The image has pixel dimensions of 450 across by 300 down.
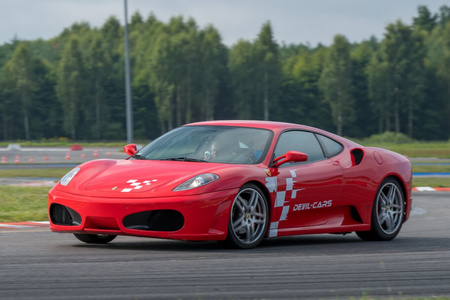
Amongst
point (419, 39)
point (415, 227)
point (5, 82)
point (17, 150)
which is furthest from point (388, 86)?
point (415, 227)

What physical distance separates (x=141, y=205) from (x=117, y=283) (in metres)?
1.66

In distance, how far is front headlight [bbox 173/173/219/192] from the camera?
7082mm

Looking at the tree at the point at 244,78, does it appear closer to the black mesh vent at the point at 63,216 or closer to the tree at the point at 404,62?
the tree at the point at 404,62

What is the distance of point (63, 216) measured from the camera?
24.5 feet

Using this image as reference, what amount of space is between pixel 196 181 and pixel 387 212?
9.10 ft

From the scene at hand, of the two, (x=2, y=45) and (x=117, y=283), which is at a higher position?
(x=2, y=45)

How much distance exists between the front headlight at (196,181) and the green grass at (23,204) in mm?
4616

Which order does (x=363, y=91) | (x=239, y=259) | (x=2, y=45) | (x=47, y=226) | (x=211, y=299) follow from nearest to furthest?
1. (x=211, y=299)
2. (x=239, y=259)
3. (x=47, y=226)
4. (x=363, y=91)
5. (x=2, y=45)

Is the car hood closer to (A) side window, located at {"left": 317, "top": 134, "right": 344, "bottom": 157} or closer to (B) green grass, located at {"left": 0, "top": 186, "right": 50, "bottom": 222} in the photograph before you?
(A) side window, located at {"left": 317, "top": 134, "right": 344, "bottom": 157}

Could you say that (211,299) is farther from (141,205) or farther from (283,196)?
(283,196)

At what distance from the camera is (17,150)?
192 ft

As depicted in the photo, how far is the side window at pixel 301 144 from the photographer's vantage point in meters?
8.21

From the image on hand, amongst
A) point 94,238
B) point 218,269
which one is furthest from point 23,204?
point 218,269

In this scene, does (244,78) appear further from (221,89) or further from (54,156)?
(54,156)
